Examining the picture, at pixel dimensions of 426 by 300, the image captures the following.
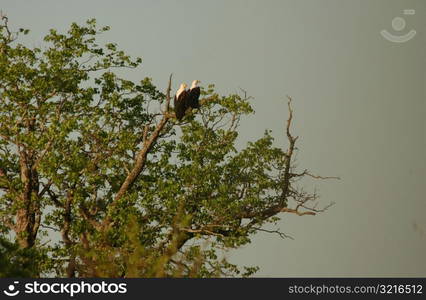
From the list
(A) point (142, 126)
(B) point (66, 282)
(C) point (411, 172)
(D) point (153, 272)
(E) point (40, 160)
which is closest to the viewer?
(D) point (153, 272)

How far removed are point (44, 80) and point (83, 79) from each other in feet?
4.61

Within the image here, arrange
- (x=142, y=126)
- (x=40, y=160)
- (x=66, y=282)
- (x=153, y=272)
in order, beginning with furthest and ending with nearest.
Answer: (x=142, y=126) → (x=40, y=160) → (x=66, y=282) → (x=153, y=272)

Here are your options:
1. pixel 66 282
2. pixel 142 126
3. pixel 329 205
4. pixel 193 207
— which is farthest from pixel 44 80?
pixel 66 282

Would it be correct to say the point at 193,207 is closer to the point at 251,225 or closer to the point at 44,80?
the point at 251,225

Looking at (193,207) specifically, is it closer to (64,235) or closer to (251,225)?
(251,225)

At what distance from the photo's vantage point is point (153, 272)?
584 inches

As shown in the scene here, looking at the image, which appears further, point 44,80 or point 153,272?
point 44,80

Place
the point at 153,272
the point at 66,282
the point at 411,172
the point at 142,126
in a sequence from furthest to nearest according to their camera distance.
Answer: the point at 142,126, the point at 66,282, the point at 411,172, the point at 153,272

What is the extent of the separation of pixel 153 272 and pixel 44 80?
57.9 ft

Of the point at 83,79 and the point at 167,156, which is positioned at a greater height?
the point at 83,79

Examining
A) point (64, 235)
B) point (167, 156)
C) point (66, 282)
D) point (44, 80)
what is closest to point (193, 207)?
point (167, 156)

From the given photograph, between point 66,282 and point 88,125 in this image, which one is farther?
point 88,125

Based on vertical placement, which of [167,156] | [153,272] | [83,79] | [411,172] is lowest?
[153,272]

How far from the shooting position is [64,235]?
3155 cm
